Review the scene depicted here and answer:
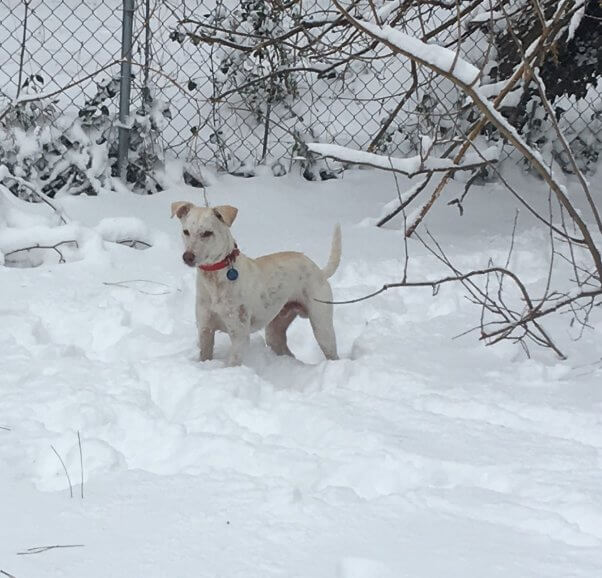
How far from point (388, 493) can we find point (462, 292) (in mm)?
2276

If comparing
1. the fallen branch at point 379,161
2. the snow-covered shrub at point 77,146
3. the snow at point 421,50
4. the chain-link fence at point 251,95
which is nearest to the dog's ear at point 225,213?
the fallen branch at point 379,161

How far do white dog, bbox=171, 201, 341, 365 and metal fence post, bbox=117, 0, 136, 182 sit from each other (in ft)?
7.06

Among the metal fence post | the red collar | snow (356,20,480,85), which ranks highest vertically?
the metal fence post

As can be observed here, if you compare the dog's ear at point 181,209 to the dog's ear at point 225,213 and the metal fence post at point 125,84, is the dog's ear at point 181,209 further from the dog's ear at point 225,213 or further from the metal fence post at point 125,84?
the metal fence post at point 125,84

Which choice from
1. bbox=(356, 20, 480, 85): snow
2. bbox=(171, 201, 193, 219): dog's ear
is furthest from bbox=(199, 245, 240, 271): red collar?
bbox=(356, 20, 480, 85): snow

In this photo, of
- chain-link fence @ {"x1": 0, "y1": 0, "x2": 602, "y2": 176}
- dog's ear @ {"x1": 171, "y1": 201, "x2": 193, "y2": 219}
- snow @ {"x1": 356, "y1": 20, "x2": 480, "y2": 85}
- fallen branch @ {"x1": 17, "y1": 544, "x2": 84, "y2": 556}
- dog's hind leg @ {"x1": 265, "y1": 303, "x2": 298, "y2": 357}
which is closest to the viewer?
fallen branch @ {"x1": 17, "y1": 544, "x2": 84, "y2": 556}

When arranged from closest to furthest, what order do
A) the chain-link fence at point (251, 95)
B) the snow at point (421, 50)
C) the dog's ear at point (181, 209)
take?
the snow at point (421, 50) < the dog's ear at point (181, 209) < the chain-link fence at point (251, 95)

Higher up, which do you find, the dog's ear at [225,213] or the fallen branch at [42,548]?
the dog's ear at [225,213]

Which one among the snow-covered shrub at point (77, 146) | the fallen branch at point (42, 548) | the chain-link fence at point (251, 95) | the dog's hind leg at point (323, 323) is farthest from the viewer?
the chain-link fence at point (251, 95)

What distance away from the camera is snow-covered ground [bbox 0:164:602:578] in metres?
2.37

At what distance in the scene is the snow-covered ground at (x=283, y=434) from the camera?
237 cm

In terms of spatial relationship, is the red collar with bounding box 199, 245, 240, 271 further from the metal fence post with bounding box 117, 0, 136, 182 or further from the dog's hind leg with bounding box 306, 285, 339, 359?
the metal fence post with bounding box 117, 0, 136, 182

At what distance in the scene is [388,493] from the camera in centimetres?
277

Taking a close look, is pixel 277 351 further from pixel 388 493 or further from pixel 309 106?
pixel 309 106
